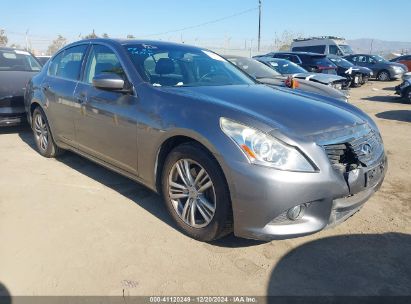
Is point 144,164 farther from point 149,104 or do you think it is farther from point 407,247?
point 407,247

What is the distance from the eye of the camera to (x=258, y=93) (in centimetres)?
348

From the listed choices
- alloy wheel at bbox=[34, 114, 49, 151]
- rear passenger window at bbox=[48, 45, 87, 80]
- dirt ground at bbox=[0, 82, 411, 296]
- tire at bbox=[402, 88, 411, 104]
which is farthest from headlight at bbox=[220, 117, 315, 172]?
tire at bbox=[402, 88, 411, 104]

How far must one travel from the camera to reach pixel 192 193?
118 inches

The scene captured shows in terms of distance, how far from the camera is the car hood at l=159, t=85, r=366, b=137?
275 centimetres

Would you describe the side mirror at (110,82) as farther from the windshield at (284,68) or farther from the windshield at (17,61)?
the windshield at (284,68)

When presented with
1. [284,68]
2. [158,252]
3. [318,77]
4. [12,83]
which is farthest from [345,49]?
[158,252]

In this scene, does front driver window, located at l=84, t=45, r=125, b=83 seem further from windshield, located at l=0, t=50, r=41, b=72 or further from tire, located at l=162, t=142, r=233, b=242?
windshield, located at l=0, t=50, r=41, b=72

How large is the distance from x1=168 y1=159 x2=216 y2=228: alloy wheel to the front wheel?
267 cm

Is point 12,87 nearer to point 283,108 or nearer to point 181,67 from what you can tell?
point 181,67

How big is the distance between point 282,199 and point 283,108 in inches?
34.6

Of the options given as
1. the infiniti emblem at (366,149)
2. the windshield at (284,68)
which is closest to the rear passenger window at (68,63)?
the infiniti emblem at (366,149)

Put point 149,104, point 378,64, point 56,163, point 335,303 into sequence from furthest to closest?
1. point 378,64
2. point 56,163
3. point 149,104
4. point 335,303

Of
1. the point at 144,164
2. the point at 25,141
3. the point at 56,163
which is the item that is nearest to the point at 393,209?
the point at 144,164

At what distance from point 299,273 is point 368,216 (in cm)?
127
